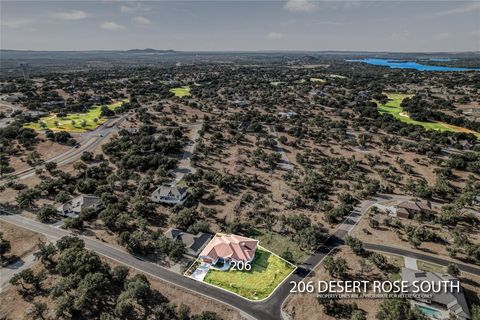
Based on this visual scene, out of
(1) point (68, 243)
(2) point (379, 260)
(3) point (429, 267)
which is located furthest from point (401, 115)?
(1) point (68, 243)

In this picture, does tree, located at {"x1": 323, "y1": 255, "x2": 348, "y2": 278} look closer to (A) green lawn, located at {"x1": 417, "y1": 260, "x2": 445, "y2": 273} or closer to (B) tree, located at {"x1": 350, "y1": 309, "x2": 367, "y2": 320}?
(B) tree, located at {"x1": 350, "y1": 309, "x2": 367, "y2": 320}

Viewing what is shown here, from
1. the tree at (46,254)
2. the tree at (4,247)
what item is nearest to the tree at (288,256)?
the tree at (46,254)

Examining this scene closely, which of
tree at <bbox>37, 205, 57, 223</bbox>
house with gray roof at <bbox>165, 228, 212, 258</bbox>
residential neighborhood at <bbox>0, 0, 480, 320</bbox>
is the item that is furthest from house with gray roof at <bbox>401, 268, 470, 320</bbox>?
tree at <bbox>37, 205, 57, 223</bbox>

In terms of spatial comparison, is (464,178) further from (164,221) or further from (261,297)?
(164,221)

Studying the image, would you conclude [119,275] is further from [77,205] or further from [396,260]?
[396,260]

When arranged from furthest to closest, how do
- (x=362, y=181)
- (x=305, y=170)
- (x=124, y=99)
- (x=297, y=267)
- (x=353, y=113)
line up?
(x=124, y=99) < (x=353, y=113) < (x=305, y=170) < (x=362, y=181) < (x=297, y=267)

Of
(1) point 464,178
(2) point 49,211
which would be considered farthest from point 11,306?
(1) point 464,178
